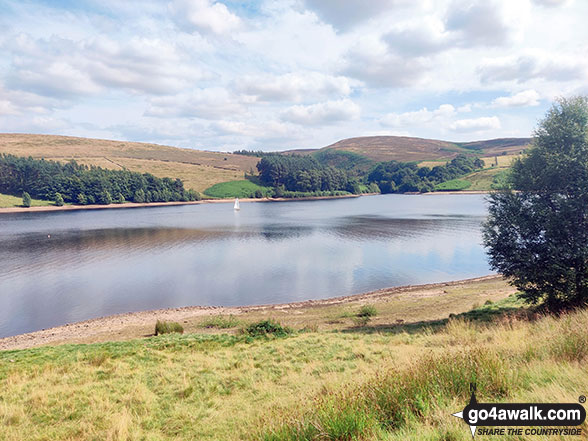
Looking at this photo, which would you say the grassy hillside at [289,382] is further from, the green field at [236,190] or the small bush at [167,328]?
the green field at [236,190]

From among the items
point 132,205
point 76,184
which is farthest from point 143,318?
point 76,184

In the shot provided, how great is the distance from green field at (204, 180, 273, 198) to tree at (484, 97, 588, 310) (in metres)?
158

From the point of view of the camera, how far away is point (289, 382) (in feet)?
35.2

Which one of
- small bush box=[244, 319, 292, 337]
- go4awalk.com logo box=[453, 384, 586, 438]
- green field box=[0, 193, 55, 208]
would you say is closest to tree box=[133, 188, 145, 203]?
green field box=[0, 193, 55, 208]

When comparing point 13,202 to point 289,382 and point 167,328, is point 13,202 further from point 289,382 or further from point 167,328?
point 289,382

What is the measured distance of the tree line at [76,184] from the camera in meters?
138

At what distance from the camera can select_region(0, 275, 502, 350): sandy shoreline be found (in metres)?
22.5

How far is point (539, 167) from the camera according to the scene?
58.9 feet

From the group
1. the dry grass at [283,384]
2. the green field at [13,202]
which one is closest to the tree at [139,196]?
the green field at [13,202]

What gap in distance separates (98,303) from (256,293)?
1500 centimetres

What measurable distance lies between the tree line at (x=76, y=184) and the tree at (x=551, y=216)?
150668 millimetres

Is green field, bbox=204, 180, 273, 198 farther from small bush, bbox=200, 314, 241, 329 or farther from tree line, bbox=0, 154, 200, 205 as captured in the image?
small bush, bbox=200, 314, 241, 329

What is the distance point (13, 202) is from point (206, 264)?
123 meters

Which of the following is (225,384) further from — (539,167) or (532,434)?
(539,167)
